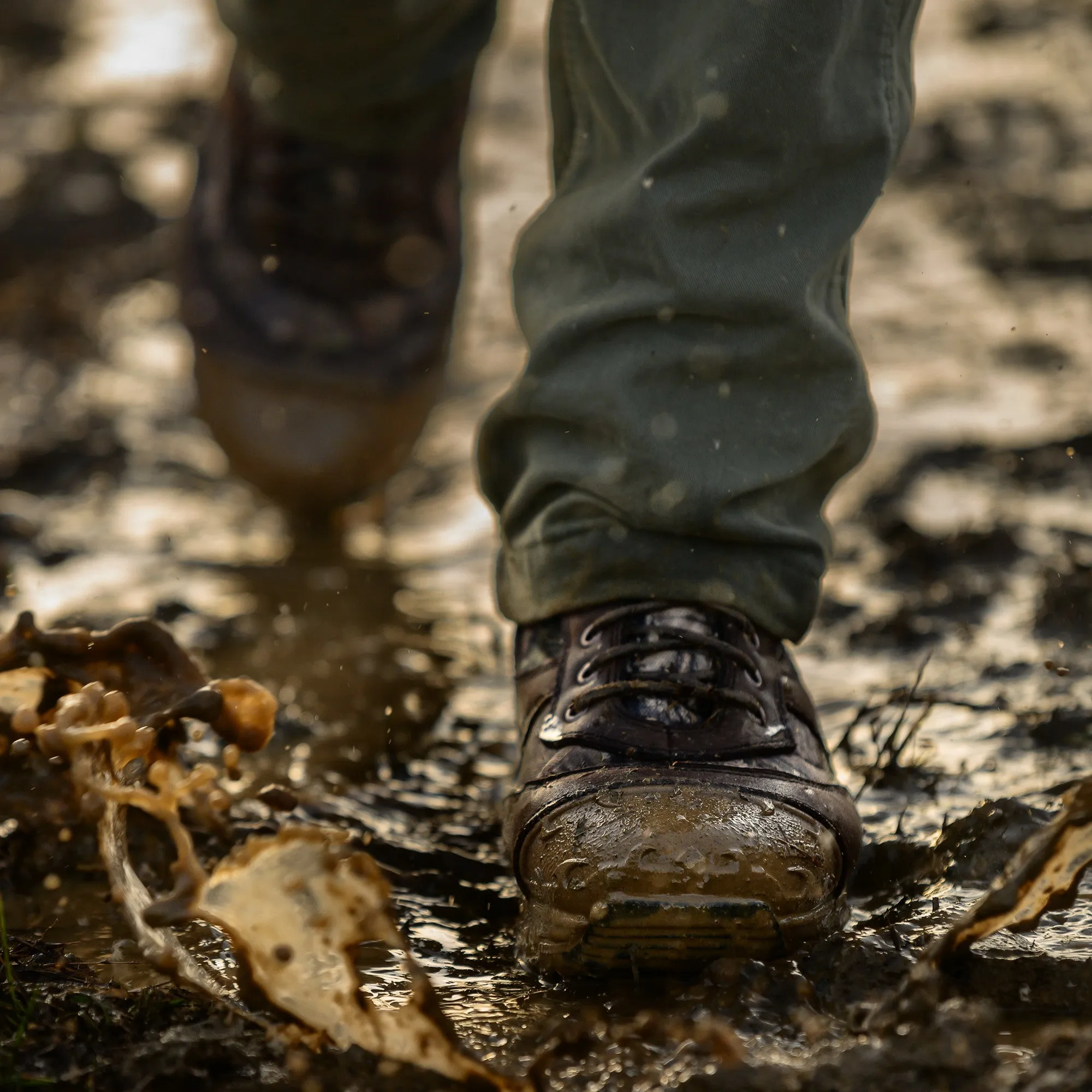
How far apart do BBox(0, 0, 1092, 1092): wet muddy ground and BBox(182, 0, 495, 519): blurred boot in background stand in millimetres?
209

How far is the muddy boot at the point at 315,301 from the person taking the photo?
2.48 meters

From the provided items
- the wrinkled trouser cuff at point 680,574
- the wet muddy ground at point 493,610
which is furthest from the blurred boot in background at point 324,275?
the wrinkled trouser cuff at point 680,574

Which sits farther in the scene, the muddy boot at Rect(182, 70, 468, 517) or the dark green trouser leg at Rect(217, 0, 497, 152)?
the muddy boot at Rect(182, 70, 468, 517)

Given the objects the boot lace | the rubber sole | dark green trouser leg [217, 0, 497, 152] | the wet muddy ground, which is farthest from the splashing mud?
dark green trouser leg [217, 0, 497, 152]

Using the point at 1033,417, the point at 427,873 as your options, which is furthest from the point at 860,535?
the point at 427,873

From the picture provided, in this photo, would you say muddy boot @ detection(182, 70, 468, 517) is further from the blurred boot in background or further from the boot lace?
the boot lace

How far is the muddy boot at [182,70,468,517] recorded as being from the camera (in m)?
2.48

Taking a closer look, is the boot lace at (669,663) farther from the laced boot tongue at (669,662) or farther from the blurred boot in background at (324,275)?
the blurred boot in background at (324,275)

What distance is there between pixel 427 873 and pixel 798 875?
44 centimetres

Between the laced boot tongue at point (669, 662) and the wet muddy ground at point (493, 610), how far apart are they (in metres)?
0.25

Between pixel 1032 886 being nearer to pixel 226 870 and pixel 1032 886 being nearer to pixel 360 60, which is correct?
pixel 226 870

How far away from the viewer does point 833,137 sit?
60.7 inches

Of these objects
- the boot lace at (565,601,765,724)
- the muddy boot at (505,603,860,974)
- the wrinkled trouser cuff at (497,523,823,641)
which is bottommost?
the muddy boot at (505,603,860,974)

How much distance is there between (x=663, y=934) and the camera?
1.31 metres
